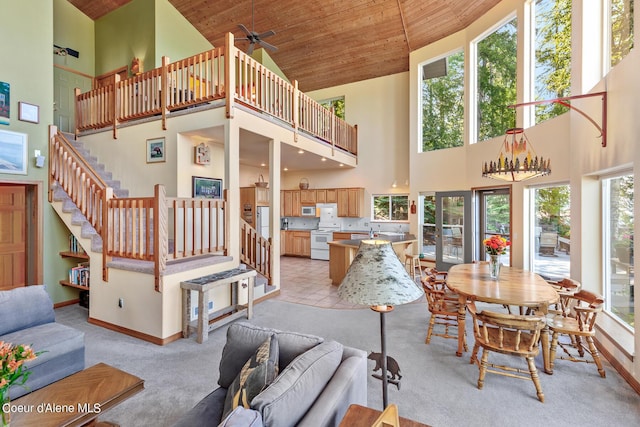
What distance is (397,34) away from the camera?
23.5 ft

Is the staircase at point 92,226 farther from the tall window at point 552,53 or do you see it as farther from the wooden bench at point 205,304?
the tall window at point 552,53

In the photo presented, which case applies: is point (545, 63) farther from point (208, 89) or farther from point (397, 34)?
point (208, 89)

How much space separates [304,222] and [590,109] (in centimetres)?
755

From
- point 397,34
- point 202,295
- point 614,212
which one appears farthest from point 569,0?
point 202,295

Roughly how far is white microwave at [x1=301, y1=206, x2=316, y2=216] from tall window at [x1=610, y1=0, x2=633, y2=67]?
7.15 metres

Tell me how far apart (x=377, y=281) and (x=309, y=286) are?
459 cm

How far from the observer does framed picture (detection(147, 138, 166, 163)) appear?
15.7 ft

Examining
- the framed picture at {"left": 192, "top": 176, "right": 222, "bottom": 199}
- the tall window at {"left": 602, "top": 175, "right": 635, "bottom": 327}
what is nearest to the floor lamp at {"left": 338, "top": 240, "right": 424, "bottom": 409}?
the tall window at {"left": 602, "top": 175, "right": 635, "bottom": 327}

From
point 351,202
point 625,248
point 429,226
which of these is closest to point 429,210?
point 429,226

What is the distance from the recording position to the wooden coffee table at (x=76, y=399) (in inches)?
64.0

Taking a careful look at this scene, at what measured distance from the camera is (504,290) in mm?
2906

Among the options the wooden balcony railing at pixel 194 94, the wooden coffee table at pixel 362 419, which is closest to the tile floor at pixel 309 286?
the wooden coffee table at pixel 362 419

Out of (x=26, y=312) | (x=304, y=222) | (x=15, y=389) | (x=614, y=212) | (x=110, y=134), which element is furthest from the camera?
(x=304, y=222)

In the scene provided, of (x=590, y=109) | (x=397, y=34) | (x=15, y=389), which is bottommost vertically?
(x=15, y=389)
